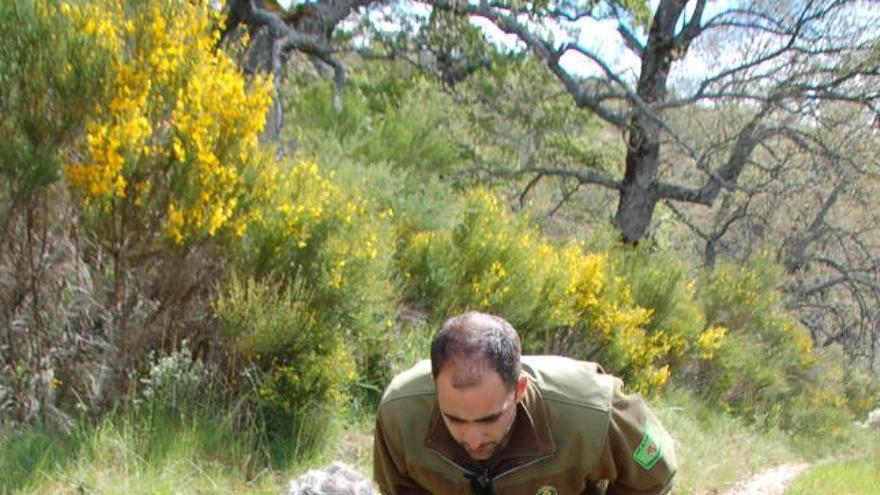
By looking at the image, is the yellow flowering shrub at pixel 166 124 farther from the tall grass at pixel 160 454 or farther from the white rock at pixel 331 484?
the white rock at pixel 331 484

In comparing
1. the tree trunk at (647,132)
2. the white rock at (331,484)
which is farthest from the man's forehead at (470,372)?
the tree trunk at (647,132)

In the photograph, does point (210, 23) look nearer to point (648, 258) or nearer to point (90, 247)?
point (90, 247)

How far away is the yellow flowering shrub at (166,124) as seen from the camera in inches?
167

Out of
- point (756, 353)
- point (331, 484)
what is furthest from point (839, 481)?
point (331, 484)

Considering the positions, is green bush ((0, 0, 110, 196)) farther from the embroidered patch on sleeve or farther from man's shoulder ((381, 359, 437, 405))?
the embroidered patch on sleeve

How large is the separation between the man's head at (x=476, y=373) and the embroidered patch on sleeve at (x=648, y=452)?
0.49 metres

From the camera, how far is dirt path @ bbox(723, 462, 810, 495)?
836 centimetres

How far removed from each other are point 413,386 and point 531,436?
397 mm

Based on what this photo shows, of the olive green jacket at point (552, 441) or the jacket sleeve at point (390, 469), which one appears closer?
the olive green jacket at point (552, 441)

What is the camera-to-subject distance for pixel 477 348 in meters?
2.17

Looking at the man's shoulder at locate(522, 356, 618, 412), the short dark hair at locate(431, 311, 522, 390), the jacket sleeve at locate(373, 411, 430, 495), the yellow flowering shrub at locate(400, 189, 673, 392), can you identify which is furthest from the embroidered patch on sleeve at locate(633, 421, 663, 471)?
the yellow flowering shrub at locate(400, 189, 673, 392)

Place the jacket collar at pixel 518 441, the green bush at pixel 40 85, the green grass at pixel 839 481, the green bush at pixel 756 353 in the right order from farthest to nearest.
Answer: the green bush at pixel 756 353, the green grass at pixel 839 481, the green bush at pixel 40 85, the jacket collar at pixel 518 441

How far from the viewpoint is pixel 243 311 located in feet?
16.4

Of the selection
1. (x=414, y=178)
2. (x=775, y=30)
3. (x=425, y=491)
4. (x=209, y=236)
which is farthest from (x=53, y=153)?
(x=775, y=30)
